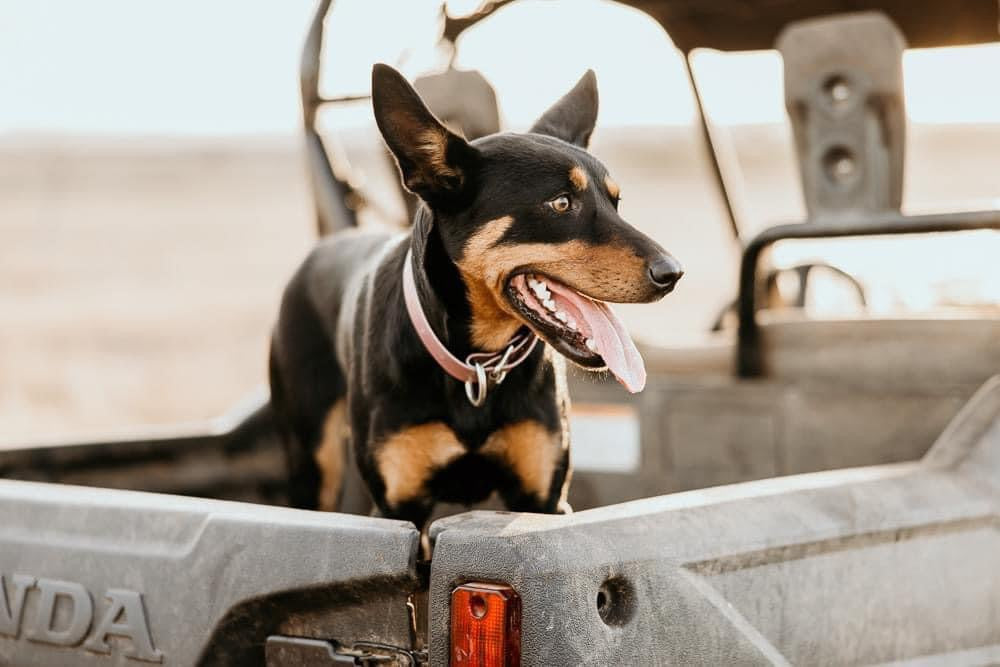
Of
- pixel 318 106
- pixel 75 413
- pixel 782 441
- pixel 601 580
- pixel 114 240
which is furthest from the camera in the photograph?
pixel 114 240

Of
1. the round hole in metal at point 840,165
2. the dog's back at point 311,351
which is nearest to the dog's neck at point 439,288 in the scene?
the dog's back at point 311,351

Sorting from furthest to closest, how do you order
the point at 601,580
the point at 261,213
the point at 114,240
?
the point at 261,213 < the point at 114,240 < the point at 601,580

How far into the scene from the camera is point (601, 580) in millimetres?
2129

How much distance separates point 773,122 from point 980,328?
1286 millimetres

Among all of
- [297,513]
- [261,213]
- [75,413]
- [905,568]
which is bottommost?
[261,213]

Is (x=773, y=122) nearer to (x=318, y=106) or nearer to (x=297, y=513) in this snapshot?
(x=318, y=106)

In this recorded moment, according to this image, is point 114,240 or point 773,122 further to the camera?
point 114,240

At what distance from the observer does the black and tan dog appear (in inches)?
111

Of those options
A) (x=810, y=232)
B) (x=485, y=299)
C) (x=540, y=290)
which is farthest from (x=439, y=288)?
(x=810, y=232)

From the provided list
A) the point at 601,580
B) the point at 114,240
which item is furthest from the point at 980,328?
the point at 114,240

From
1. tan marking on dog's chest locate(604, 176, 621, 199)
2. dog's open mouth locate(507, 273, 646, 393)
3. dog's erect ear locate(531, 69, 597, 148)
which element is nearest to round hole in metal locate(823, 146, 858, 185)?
dog's erect ear locate(531, 69, 597, 148)

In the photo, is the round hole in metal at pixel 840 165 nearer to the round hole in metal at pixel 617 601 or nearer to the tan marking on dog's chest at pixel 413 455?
the tan marking on dog's chest at pixel 413 455

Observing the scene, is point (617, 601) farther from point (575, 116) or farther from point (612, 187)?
point (575, 116)

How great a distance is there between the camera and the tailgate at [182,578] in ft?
7.37
